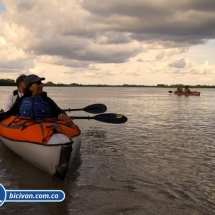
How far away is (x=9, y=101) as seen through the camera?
8883mm

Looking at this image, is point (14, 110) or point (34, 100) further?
point (14, 110)

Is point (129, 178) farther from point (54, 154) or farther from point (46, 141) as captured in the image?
point (46, 141)

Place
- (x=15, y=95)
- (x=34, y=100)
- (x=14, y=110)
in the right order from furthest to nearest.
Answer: (x=15, y=95) → (x=14, y=110) → (x=34, y=100)

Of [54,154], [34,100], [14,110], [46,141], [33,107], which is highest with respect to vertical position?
[34,100]

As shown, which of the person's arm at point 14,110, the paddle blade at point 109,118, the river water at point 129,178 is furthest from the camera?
the paddle blade at point 109,118

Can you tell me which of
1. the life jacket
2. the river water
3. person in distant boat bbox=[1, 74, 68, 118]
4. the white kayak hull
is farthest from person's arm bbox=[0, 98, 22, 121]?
the white kayak hull

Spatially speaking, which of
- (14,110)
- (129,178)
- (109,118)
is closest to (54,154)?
(129,178)

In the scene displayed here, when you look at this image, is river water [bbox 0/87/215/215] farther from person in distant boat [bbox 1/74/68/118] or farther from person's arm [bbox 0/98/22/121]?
person in distant boat [bbox 1/74/68/118]

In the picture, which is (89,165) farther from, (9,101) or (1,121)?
(9,101)

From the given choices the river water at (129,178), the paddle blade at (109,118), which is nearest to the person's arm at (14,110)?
the river water at (129,178)

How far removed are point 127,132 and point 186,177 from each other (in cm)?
540

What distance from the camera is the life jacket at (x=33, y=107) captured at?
22.1 feet

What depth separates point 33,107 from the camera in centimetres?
677

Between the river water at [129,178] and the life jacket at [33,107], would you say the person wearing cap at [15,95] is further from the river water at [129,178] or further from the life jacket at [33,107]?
the life jacket at [33,107]
